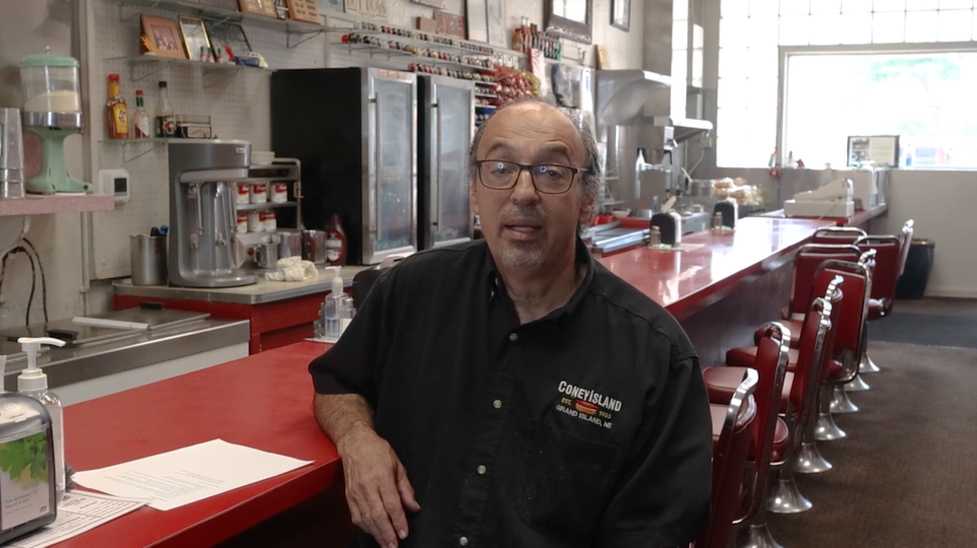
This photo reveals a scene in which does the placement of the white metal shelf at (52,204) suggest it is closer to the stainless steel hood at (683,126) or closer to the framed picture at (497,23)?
the framed picture at (497,23)

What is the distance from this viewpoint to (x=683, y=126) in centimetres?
900

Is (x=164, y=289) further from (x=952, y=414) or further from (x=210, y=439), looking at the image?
(x=952, y=414)

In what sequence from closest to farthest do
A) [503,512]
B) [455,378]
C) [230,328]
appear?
[503,512] → [455,378] → [230,328]

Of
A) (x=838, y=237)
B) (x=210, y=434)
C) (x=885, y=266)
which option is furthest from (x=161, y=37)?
(x=885, y=266)

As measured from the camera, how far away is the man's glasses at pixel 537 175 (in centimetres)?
183

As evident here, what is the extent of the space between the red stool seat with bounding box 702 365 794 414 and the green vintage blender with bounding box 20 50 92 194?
2331 millimetres

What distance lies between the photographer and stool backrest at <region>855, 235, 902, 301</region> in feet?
18.4

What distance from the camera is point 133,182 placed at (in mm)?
4031

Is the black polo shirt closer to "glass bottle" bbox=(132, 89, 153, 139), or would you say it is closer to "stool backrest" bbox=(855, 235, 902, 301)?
"glass bottle" bbox=(132, 89, 153, 139)

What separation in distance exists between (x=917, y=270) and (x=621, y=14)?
3796 millimetres

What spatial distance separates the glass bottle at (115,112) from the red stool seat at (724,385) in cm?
244

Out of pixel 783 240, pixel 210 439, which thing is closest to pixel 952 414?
pixel 783 240

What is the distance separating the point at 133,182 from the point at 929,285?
8.35 metres

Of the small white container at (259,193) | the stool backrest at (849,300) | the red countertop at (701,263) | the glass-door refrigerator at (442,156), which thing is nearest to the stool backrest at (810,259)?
the red countertop at (701,263)
